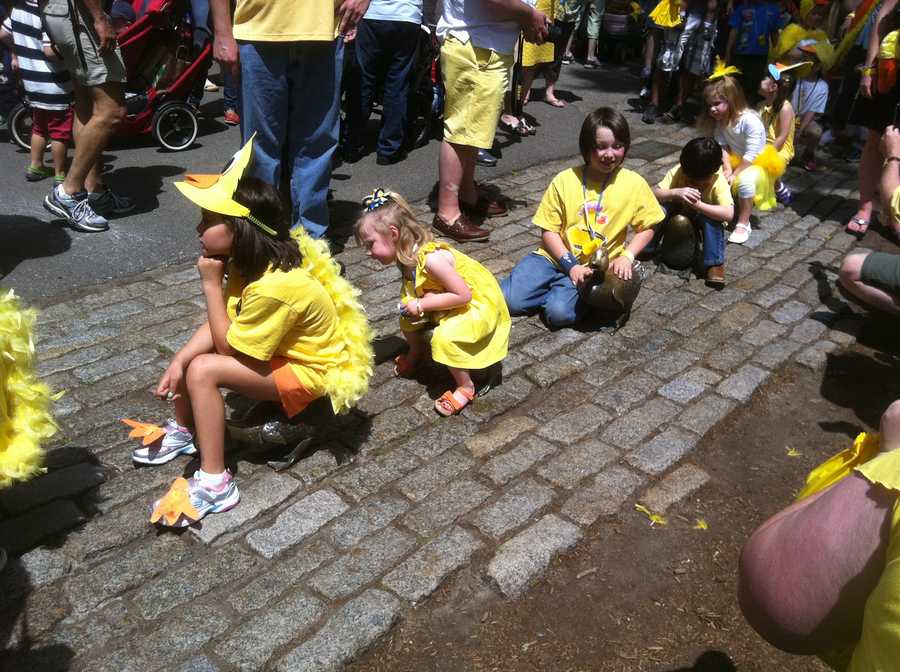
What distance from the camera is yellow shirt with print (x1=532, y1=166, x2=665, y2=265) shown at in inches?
180

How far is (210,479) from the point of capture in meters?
3.01

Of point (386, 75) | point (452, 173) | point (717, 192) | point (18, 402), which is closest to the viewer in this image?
point (18, 402)

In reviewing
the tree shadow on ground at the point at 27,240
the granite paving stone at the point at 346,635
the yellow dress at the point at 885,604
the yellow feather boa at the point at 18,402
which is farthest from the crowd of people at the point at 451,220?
the granite paving stone at the point at 346,635

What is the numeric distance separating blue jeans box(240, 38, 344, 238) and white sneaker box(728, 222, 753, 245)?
10.1ft

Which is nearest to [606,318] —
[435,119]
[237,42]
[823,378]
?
[823,378]

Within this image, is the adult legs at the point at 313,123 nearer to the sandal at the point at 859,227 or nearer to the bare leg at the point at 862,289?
the bare leg at the point at 862,289

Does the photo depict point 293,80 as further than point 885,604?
Yes

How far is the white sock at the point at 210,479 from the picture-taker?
9.86 feet

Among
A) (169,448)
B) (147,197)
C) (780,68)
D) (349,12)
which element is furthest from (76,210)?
(780,68)

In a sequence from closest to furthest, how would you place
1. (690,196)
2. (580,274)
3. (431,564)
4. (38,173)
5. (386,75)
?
(431,564)
(580,274)
(690,196)
(38,173)
(386,75)

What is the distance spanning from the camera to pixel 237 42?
457cm

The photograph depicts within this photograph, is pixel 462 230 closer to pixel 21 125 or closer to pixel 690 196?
pixel 690 196

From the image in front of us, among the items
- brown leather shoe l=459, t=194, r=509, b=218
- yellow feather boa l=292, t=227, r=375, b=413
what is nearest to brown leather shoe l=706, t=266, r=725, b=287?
brown leather shoe l=459, t=194, r=509, b=218

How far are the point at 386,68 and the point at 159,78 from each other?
1951mm
